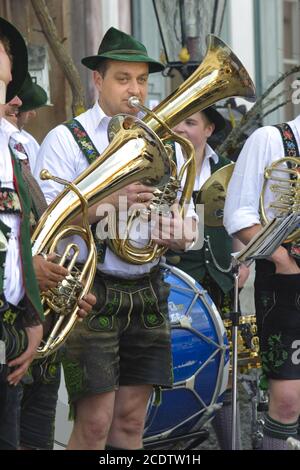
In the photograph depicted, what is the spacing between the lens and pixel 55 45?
7.50 meters

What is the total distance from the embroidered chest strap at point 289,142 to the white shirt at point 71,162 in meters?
0.76

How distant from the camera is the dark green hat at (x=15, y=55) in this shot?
4.45m

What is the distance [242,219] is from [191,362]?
0.95 meters

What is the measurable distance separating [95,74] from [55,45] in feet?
5.88

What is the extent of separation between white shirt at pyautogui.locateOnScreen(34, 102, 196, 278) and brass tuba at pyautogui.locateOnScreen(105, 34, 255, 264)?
0.24 feet

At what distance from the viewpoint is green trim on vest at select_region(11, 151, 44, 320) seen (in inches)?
169

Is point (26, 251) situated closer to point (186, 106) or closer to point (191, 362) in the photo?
point (186, 106)

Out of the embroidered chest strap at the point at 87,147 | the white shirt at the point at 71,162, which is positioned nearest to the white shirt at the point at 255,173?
the white shirt at the point at 71,162

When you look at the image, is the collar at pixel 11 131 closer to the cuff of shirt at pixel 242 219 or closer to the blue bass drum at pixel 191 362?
the cuff of shirt at pixel 242 219

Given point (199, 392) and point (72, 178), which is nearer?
point (72, 178)

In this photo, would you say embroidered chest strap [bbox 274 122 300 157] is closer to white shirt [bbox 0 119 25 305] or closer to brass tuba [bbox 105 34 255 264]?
brass tuba [bbox 105 34 255 264]

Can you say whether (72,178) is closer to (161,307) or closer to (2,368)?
(161,307)
